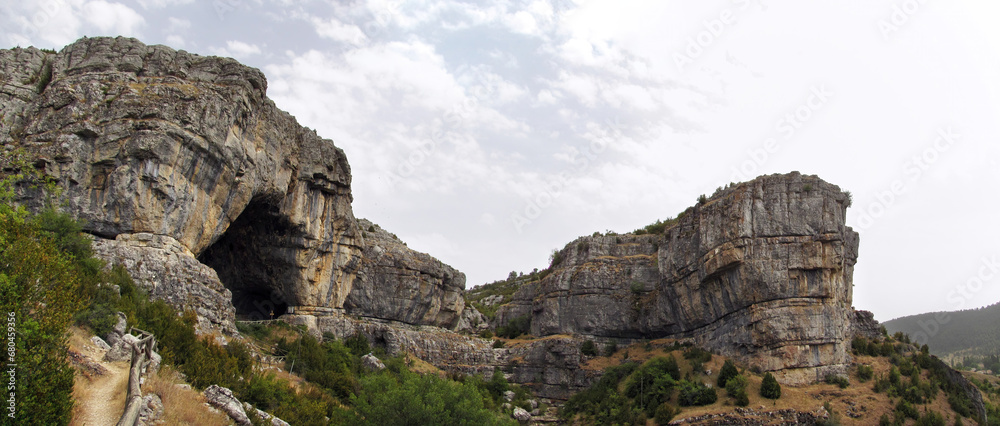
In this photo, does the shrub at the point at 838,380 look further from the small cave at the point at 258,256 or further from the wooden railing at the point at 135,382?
the wooden railing at the point at 135,382

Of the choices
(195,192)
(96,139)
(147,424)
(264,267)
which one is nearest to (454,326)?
(264,267)

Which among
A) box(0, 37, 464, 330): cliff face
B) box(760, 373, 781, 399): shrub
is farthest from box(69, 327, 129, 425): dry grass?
box(760, 373, 781, 399): shrub

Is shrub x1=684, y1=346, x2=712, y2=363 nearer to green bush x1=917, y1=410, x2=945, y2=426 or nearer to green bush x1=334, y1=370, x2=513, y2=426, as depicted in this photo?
green bush x1=917, y1=410, x2=945, y2=426

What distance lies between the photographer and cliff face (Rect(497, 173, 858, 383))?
A: 41562mm

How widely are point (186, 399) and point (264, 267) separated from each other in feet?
89.7

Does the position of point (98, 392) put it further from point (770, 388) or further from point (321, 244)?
point (770, 388)

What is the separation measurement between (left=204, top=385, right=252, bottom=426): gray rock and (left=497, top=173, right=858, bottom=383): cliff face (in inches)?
1211

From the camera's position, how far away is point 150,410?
1797 cm

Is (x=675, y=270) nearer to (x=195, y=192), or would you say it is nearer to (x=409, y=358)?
(x=409, y=358)

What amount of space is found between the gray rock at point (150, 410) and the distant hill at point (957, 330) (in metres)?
103

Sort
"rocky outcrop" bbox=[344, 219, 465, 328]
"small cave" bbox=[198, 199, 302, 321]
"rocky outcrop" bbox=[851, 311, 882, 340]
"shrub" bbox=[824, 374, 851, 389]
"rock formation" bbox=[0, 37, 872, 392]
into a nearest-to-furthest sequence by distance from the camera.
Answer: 1. "rock formation" bbox=[0, 37, 872, 392]
2. "shrub" bbox=[824, 374, 851, 389]
3. "small cave" bbox=[198, 199, 302, 321]
4. "rocky outcrop" bbox=[851, 311, 882, 340]
5. "rocky outcrop" bbox=[344, 219, 465, 328]

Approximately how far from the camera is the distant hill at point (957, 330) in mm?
106312

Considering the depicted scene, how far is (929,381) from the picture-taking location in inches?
1686

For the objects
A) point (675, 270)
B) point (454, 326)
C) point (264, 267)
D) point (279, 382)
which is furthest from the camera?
point (454, 326)
